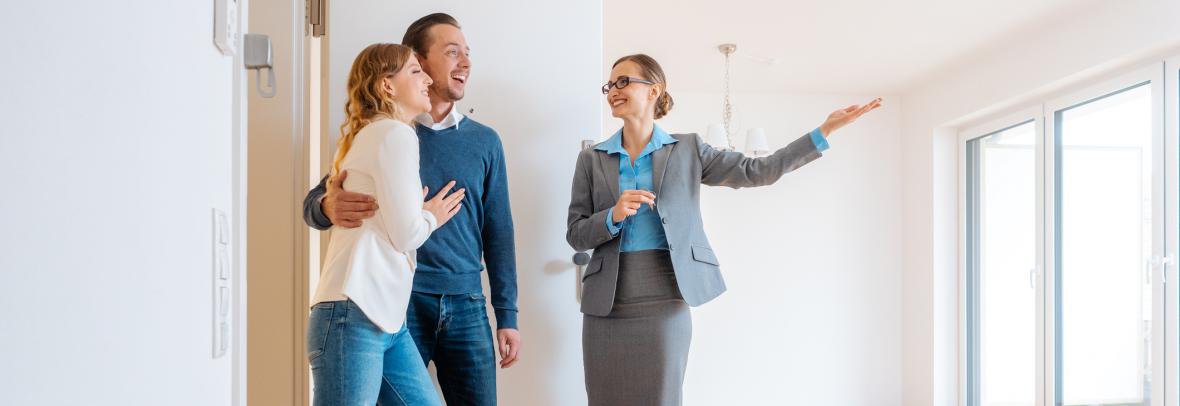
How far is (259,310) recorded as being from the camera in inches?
84.7

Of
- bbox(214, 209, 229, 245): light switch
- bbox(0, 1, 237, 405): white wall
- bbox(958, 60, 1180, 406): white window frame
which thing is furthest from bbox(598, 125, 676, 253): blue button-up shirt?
bbox(958, 60, 1180, 406): white window frame

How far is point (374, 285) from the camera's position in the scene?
5.03 feet

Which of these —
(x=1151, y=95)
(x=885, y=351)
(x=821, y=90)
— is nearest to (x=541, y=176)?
(x=1151, y=95)

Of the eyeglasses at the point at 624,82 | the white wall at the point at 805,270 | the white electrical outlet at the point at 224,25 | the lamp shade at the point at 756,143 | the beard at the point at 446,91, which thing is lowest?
the white wall at the point at 805,270

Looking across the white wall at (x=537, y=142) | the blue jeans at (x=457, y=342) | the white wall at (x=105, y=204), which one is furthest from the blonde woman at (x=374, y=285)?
the white wall at (x=537, y=142)

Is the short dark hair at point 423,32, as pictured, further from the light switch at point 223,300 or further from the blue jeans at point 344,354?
the light switch at point 223,300

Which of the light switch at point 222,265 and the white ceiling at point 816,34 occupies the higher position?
the white ceiling at point 816,34

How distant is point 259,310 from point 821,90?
461 centimetres

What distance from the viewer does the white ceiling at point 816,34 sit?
4.01 m

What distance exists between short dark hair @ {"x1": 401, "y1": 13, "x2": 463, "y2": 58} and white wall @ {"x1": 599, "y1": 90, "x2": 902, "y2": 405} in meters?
3.97

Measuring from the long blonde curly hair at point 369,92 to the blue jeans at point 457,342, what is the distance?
0.39 m

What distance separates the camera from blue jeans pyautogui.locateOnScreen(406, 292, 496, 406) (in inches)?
73.5

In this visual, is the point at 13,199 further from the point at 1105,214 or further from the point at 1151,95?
Answer: the point at 1105,214

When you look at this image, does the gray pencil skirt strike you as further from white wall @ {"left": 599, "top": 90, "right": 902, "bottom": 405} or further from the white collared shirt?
white wall @ {"left": 599, "top": 90, "right": 902, "bottom": 405}
